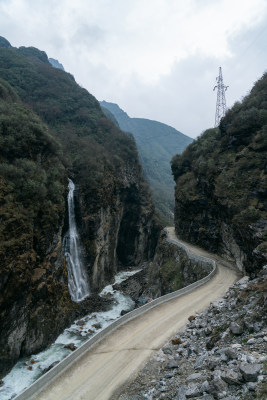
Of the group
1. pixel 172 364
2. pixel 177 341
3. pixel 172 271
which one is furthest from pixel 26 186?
pixel 172 364

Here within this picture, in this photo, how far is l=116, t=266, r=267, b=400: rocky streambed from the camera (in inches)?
229

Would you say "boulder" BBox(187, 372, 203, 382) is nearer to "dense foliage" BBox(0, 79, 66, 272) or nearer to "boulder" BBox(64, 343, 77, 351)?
"dense foliage" BBox(0, 79, 66, 272)

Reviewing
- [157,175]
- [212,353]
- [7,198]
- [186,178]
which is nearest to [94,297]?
[7,198]

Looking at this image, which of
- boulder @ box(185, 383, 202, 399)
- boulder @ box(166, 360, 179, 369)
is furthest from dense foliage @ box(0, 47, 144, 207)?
boulder @ box(185, 383, 202, 399)

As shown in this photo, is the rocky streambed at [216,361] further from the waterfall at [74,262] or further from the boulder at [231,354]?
the waterfall at [74,262]

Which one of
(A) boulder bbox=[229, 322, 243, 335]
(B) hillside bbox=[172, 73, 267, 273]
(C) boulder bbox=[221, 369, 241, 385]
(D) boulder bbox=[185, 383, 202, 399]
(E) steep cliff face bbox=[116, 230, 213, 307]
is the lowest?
(E) steep cliff face bbox=[116, 230, 213, 307]

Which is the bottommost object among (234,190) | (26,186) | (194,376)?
(194,376)

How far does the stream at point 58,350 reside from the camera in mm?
17547

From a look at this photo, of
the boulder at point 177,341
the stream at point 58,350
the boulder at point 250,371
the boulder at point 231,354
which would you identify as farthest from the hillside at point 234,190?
the stream at point 58,350

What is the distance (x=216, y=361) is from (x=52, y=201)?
79.2 ft

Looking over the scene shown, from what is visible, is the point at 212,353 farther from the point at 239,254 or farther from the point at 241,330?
the point at 239,254

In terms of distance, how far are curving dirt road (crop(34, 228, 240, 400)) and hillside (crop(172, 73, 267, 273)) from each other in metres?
7.88

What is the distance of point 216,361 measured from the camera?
7.39 m

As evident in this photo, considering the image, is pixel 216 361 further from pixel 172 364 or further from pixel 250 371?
pixel 172 364
